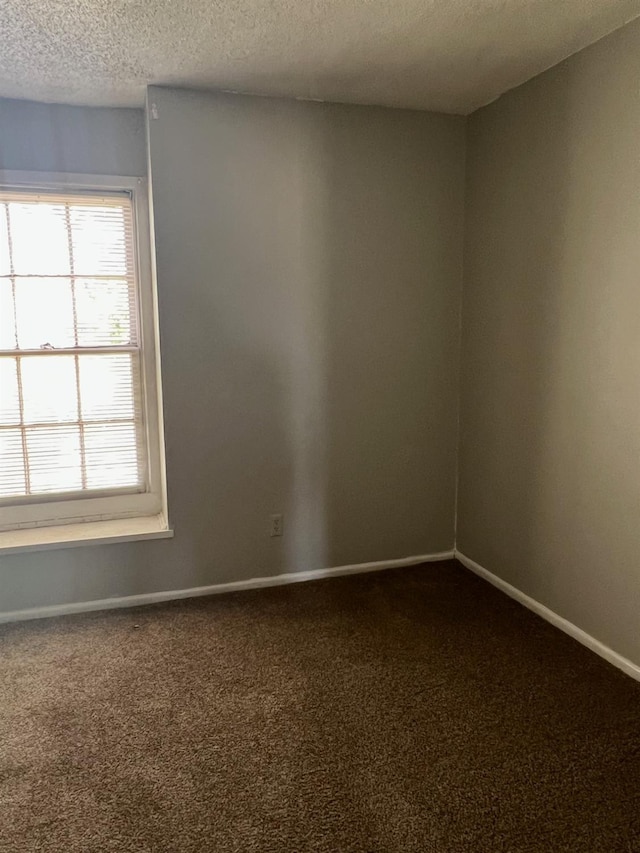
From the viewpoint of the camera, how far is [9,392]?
3.01 m

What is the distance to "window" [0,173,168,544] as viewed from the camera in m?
2.98

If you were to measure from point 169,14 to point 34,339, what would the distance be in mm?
1547

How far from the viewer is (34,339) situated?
3016 mm

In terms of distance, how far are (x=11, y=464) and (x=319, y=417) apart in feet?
4.89

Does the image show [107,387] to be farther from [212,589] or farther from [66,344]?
[212,589]

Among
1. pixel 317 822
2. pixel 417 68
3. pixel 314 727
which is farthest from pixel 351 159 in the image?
pixel 317 822

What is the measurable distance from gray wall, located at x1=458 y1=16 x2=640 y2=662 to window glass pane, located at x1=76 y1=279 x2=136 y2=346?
1719 mm

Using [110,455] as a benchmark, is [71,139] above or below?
above

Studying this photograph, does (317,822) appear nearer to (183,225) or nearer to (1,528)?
(1,528)

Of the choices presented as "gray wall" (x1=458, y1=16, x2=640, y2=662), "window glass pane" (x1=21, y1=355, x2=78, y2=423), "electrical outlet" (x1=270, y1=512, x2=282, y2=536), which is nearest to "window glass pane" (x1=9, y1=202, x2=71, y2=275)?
"window glass pane" (x1=21, y1=355, x2=78, y2=423)

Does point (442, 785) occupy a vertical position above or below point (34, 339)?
below

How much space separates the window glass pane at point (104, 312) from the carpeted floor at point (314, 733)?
4.28 ft

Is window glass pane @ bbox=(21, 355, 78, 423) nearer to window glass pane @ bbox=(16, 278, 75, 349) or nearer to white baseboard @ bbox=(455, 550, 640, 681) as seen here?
window glass pane @ bbox=(16, 278, 75, 349)

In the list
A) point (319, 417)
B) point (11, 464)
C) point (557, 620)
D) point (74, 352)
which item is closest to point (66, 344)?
point (74, 352)
